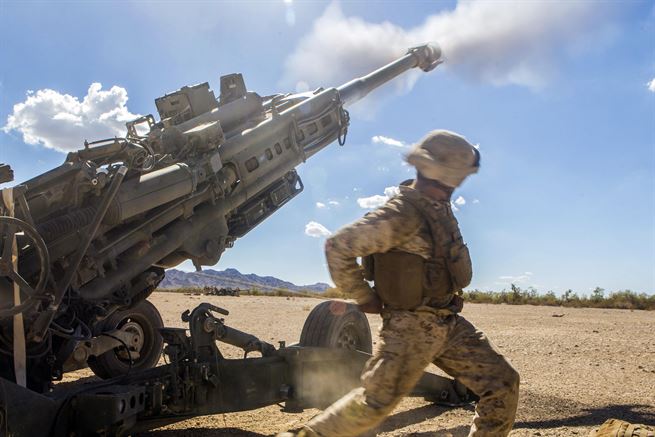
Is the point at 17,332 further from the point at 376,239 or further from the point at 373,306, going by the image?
the point at 376,239

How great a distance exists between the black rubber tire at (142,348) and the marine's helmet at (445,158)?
3467 millimetres

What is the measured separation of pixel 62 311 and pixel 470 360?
2999mm

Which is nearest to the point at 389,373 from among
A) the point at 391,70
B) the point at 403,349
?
the point at 403,349

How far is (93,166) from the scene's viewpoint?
4750mm

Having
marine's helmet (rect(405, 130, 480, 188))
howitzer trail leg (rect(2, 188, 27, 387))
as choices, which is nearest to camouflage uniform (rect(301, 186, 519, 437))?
marine's helmet (rect(405, 130, 480, 188))

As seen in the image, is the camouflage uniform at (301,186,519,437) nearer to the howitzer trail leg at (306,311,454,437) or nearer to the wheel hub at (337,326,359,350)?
the howitzer trail leg at (306,311,454,437)

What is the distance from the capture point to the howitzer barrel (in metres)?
8.29

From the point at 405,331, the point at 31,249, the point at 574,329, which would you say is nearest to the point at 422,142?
the point at 405,331

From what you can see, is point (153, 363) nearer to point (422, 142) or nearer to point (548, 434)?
point (548, 434)

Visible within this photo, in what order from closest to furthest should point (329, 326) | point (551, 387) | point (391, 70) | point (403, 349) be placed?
1. point (403, 349)
2. point (329, 326)
3. point (551, 387)
4. point (391, 70)

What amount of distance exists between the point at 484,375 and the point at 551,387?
321 cm

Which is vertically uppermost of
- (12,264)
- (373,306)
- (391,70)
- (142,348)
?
(391,70)

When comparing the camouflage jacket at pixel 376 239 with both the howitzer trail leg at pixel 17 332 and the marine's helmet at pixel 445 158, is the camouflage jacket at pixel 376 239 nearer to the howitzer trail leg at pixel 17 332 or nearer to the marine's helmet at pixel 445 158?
the marine's helmet at pixel 445 158

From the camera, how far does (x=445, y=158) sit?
3426 mm
